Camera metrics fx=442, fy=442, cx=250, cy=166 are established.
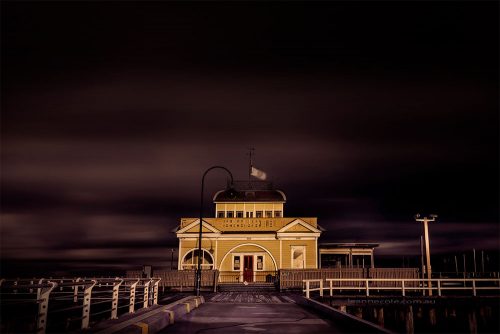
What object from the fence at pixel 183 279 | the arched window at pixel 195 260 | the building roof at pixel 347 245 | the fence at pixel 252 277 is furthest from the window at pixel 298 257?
the fence at pixel 183 279

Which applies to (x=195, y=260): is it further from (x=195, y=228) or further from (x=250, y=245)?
(x=250, y=245)

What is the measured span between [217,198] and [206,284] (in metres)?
14.0

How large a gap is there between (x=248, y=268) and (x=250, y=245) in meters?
2.18

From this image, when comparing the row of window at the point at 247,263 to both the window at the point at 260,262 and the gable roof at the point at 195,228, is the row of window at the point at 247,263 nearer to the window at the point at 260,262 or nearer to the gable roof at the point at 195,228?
the window at the point at 260,262

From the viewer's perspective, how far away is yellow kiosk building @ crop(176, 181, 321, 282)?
4219cm

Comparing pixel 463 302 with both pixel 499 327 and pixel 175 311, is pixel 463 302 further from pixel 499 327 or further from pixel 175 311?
pixel 175 311

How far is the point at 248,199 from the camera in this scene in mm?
47812

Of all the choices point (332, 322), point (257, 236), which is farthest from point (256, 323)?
point (257, 236)

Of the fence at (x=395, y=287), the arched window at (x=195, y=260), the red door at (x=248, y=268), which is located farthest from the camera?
the arched window at (x=195, y=260)

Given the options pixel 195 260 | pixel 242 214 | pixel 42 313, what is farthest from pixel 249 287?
pixel 42 313

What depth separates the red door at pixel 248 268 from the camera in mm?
42156

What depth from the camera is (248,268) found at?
42.4 meters

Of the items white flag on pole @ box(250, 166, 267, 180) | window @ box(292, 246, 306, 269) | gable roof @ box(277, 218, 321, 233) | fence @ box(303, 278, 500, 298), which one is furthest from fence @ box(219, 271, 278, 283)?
white flag on pole @ box(250, 166, 267, 180)

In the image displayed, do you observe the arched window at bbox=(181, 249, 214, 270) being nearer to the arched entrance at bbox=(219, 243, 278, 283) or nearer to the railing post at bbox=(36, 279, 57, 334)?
the arched entrance at bbox=(219, 243, 278, 283)
